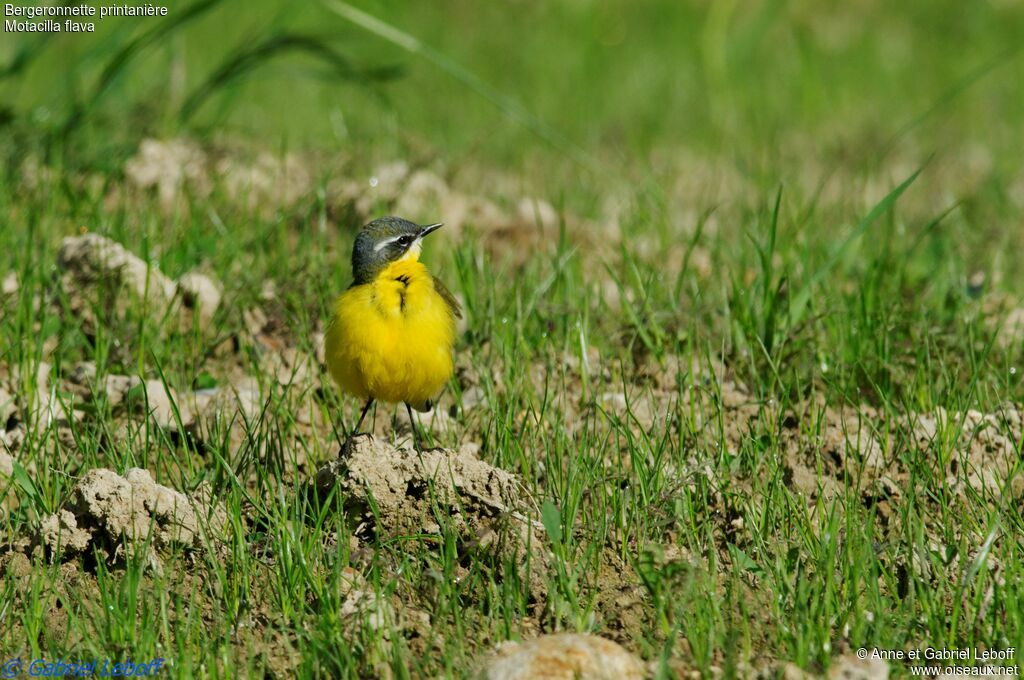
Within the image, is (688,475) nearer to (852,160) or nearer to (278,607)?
(278,607)

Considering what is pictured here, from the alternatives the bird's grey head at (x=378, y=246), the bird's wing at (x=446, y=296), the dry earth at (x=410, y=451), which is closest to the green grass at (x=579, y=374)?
the dry earth at (x=410, y=451)

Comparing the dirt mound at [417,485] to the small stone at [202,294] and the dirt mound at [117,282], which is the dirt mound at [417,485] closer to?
the dirt mound at [117,282]

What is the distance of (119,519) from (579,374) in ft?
6.12

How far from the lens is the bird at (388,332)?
13.4 ft

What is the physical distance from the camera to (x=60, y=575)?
138 inches

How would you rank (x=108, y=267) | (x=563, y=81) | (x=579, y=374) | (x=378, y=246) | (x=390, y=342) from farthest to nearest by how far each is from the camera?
(x=563, y=81) → (x=108, y=267) → (x=579, y=374) → (x=378, y=246) → (x=390, y=342)

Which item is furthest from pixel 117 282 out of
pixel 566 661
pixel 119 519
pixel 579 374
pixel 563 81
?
pixel 563 81

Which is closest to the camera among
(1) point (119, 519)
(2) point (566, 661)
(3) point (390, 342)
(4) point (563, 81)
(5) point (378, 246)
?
(2) point (566, 661)

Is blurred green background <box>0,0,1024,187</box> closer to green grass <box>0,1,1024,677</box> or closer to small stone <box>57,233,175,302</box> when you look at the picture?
green grass <box>0,1,1024,677</box>

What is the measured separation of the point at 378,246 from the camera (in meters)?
4.49

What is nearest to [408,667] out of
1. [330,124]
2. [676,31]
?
[330,124]

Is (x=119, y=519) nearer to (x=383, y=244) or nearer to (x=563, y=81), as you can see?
(x=383, y=244)

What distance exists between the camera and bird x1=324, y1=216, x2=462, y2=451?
161 inches

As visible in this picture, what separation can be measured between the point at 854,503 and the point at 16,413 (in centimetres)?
284
